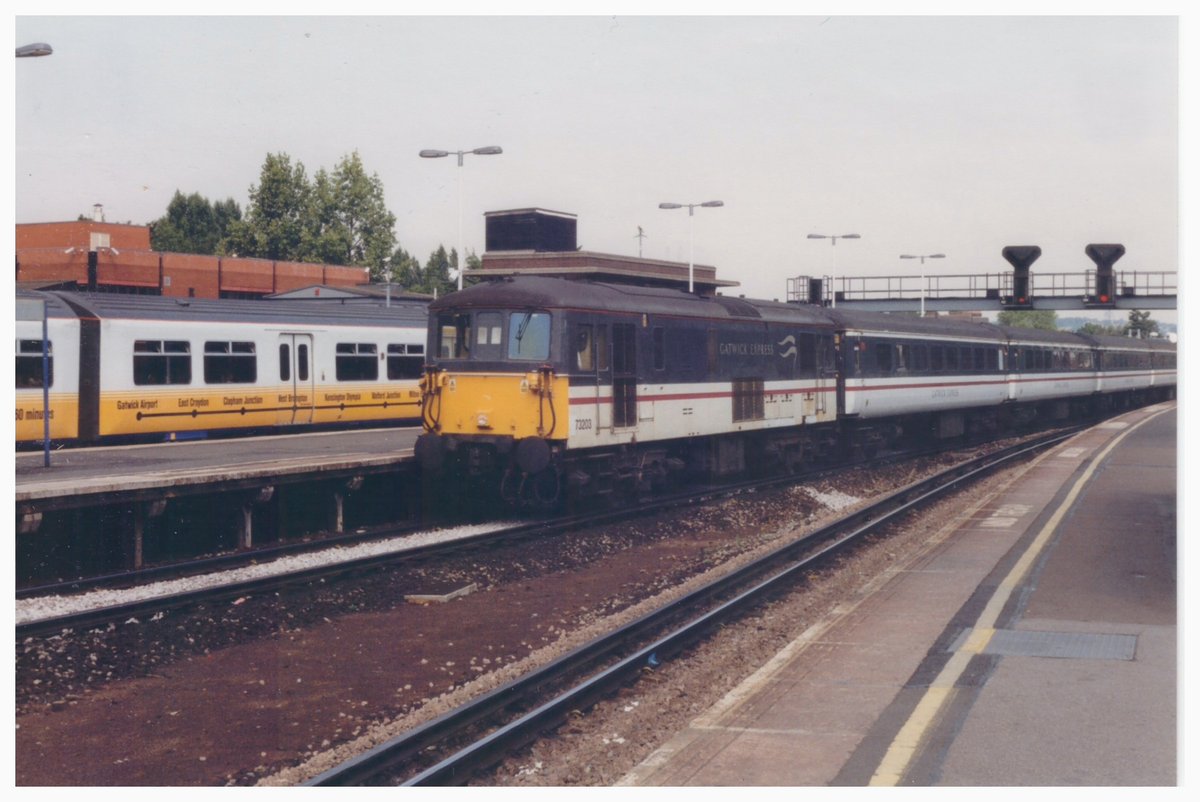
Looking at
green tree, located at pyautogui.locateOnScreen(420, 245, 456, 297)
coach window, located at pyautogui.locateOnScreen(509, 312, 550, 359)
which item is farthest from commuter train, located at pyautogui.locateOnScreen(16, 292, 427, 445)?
green tree, located at pyautogui.locateOnScreen(420, 245, 456, 297)

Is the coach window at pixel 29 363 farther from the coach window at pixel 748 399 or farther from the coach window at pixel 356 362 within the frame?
the coach window at pixel 748 399

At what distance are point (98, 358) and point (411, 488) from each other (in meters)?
6.89

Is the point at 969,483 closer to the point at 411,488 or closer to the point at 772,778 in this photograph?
the point at 411,488

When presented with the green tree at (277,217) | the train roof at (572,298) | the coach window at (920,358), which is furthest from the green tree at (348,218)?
the train roof at (572,298)

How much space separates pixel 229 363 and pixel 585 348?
31.9ft

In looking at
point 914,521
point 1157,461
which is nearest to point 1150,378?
point 1157,461

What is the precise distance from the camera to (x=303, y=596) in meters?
12.9

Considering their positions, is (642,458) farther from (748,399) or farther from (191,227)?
(191,227)

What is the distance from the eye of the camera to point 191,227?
5306 cm

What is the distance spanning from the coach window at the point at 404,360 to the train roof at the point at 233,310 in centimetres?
55

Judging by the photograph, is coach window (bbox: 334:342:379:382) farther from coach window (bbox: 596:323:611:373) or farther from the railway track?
the railway track

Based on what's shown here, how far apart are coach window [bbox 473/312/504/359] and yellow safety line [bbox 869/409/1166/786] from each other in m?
7.88

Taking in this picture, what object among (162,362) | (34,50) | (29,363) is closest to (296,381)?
(162,362)

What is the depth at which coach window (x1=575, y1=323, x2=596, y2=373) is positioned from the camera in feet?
57.4
